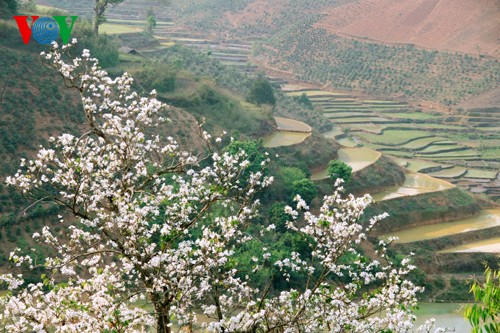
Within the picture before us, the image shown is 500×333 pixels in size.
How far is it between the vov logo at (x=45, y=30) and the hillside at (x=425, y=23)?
61.9 m

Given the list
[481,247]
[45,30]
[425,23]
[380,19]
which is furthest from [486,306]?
[380,19]

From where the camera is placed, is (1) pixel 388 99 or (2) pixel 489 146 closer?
(2) pixel 489 146

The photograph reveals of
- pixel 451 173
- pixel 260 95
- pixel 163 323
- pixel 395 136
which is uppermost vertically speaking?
pixel 163 323

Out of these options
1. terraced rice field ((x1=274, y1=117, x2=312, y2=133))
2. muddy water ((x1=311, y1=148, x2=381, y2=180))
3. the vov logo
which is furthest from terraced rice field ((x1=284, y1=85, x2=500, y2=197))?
the vov logo

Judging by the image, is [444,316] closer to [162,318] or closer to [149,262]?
[162,318]

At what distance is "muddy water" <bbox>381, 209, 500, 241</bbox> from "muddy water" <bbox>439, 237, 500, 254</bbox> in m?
1.15

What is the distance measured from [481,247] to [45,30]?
27.1m

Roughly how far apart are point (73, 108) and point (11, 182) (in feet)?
97.7

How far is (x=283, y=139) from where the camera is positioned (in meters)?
52.1

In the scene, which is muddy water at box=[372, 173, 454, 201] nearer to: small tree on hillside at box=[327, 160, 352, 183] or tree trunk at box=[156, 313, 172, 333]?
small tree on hillside at box=[327, 160, 352, 183]

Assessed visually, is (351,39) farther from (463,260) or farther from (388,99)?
(463,260)

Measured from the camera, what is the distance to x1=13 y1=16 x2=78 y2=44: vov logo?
4538 centimetres

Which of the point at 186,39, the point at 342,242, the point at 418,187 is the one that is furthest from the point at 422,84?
the point at 342,242

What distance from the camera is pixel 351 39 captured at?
105 meters
